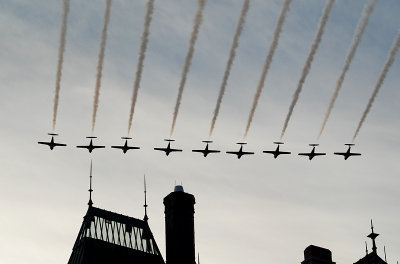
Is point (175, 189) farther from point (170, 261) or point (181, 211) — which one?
point (170, 261)

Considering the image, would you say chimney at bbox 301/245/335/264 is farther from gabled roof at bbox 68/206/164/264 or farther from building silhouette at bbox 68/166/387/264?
gabled roof at bbox 68/206/164/264

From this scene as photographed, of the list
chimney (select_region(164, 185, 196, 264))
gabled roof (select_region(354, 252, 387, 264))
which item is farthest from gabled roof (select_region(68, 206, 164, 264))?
gabled roof (select_region(354, 252, 387, 264))

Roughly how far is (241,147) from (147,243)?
27.0m

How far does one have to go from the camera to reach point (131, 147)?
74438 mm

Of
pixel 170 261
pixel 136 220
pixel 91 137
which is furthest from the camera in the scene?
pixel 136 220

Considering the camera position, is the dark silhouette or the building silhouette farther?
the dark silhouette

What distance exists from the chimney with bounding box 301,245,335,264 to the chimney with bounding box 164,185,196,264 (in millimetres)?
14583

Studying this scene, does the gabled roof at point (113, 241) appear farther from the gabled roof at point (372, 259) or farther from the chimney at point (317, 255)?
the gabled roof at point (372, 259)

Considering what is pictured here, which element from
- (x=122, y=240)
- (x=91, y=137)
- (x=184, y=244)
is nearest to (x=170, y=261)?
(x=184, y=244)

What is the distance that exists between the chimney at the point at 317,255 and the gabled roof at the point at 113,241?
22825mm

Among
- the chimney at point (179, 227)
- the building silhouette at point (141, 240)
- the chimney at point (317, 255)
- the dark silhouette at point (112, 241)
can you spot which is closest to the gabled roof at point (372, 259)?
the building silhouette at point (141, 240)

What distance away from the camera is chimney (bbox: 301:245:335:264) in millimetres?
80938

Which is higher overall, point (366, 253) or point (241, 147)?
point (241, 147)

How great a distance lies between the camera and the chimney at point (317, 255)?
80.9 m
